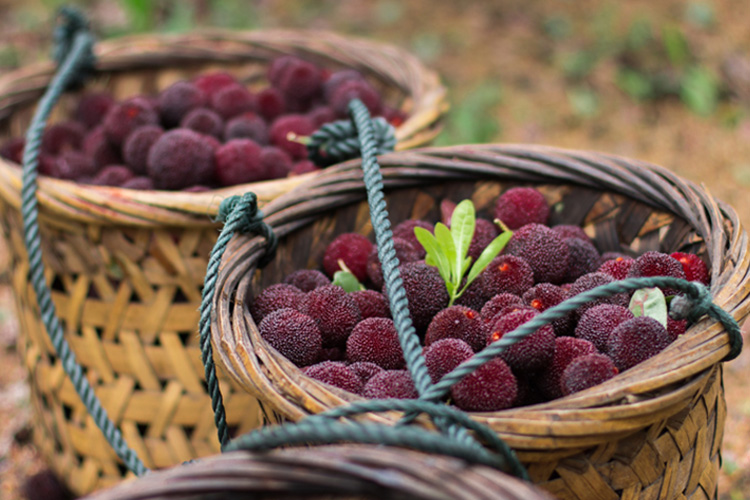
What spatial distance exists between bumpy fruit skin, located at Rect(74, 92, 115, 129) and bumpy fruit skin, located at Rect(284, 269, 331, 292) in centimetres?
91

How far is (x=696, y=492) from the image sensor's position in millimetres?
708

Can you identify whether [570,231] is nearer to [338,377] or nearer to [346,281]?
[346,281]

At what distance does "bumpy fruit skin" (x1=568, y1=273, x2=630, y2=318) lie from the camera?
0.78 meters

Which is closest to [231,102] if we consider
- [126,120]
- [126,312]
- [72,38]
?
[126,120]

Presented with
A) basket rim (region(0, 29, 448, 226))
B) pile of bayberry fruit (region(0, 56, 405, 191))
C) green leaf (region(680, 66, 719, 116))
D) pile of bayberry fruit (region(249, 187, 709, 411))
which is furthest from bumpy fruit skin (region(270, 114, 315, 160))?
green leaf (region(680, 66, 719, 116))

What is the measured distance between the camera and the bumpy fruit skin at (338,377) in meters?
0.69

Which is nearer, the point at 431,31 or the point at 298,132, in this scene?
the point at 298,132

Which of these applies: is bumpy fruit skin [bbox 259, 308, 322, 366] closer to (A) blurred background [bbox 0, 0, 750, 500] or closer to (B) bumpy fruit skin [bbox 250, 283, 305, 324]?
(B) bumpy fruit skin [bbox 250, 283, 305, 324]

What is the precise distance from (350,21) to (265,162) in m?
2.27

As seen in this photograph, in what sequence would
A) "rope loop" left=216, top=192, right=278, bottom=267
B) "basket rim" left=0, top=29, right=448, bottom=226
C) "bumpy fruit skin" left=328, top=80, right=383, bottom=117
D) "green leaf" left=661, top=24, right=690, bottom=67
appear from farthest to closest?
"green leaf" left=661, top=24, right=690, bottom=67 → "bumpy fruit skin" left=328, top=80, right=383, bottom=117 → "basket rim" left=0, top=29, right=448, bottom=226 → "rope loop" left=216, top=192, right=278, bottom=267

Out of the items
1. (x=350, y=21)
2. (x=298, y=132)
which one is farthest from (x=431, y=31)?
(x=298, y=132)

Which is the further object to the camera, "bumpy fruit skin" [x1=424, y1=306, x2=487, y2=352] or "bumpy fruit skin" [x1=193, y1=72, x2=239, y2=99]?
"bumpy fruit skin" [x1=193, y1=72, x2=239, y2=99]

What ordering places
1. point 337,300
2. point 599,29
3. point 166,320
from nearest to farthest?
1. point 337,300
2. point 166,320
3. point 599,29

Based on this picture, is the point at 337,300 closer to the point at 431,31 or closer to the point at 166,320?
the point at 166,320
